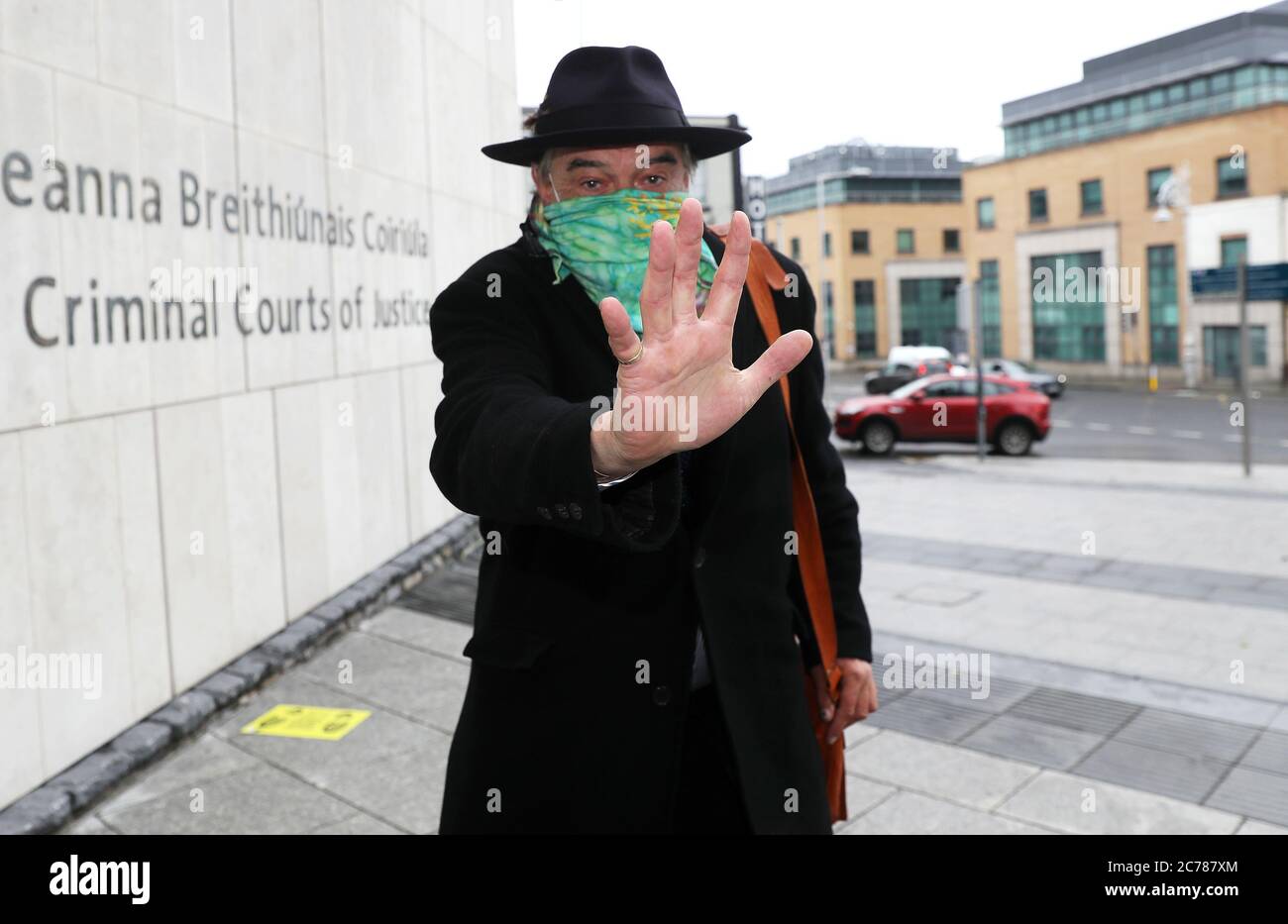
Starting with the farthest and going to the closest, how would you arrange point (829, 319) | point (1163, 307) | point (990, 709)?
point (829, 319) → point (1163, 307) → point (990, 709)

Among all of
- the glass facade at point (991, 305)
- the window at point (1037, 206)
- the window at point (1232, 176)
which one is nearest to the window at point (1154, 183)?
the window at point (1232, 176)

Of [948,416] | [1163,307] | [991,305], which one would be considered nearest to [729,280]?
[948,416]

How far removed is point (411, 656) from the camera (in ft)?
23.0

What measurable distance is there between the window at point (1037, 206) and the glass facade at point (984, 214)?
8.95 ft

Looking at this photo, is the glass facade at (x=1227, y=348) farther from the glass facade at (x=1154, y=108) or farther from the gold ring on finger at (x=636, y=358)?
the gold ring on finger at (x=636, y=358)

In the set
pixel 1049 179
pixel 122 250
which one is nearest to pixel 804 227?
pixel 1049 179

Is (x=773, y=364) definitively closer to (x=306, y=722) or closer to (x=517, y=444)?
(x=517, y=444)

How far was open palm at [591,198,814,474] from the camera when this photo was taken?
1496 mm

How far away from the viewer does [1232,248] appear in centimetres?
4269

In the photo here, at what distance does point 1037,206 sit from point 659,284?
185ft

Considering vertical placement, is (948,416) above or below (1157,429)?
above

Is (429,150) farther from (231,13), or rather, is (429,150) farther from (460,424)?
(460,424)

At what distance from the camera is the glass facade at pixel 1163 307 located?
4550 centimetres

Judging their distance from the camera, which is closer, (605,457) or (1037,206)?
(605,457)
